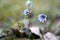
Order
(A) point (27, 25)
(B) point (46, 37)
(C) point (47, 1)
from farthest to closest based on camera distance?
(C) point (47, 1)
(A) point (27, 25)
(B) point (46, 37)

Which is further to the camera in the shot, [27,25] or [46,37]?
[27,25]

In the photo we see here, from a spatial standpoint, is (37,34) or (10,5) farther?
(10,5)

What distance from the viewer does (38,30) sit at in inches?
57.7

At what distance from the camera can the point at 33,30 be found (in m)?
1.46

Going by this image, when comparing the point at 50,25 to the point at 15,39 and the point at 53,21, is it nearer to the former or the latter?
the point at 53,21

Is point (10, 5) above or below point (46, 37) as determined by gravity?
above

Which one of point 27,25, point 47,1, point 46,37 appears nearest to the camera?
point 46,37

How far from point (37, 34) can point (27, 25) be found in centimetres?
15

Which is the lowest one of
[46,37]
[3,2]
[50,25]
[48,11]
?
[46,37]

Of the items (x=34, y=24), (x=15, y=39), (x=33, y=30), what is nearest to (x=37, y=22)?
(x=34, y=24)

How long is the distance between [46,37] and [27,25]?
0.21m

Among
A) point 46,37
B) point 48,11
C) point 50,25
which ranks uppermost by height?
point 48,11

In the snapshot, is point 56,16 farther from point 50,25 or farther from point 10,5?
point 10,5

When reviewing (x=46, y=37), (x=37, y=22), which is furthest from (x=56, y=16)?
(x=46, y=37)
